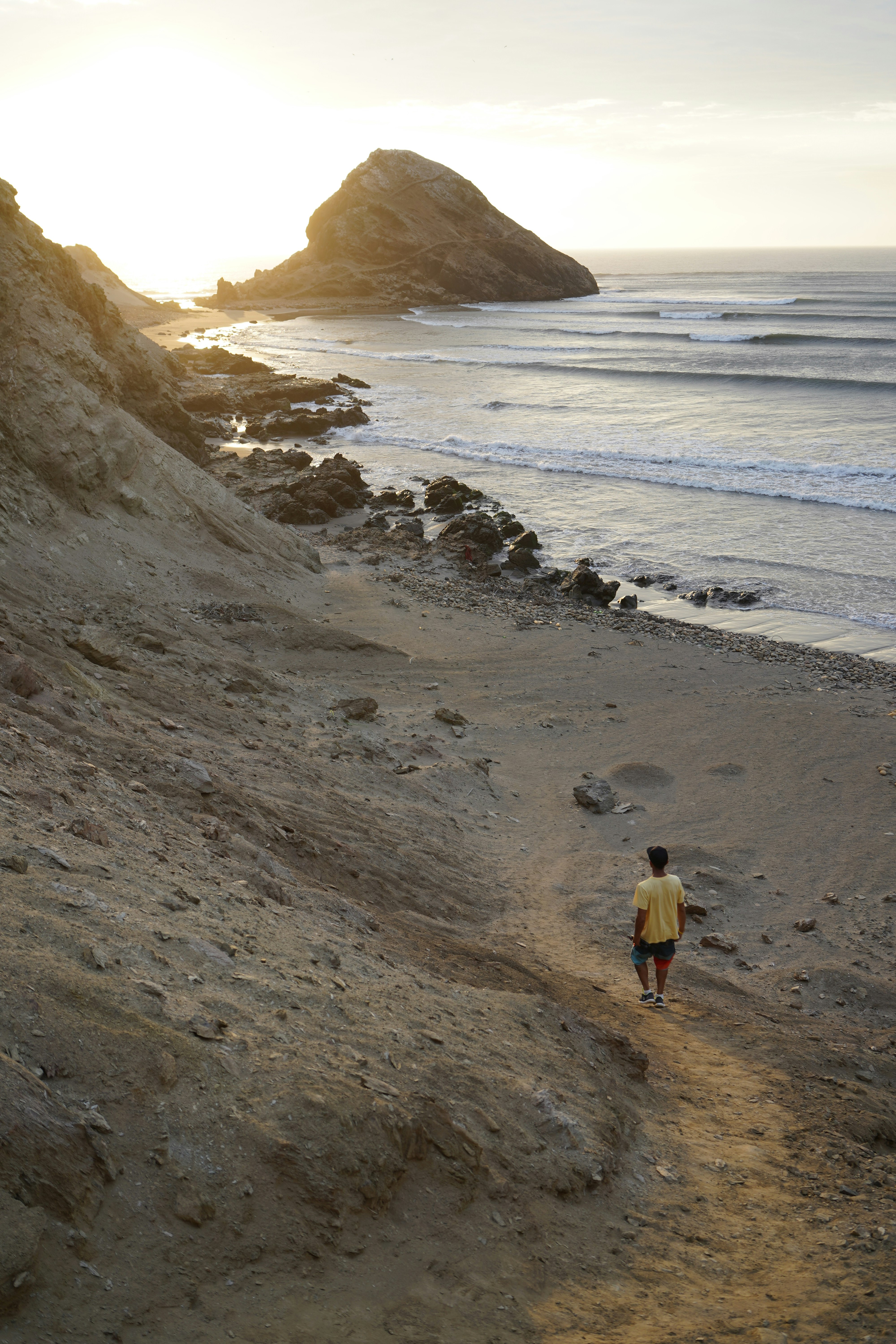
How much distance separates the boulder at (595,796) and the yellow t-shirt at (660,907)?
3.25 m

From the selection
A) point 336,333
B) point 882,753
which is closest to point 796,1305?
point 882,753

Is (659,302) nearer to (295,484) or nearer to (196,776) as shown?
(295,484)

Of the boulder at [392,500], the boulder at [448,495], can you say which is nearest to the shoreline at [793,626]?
the boulder at [392,500]

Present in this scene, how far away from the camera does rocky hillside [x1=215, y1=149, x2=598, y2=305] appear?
92.5m

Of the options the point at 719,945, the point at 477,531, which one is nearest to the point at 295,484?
the point at 477,531

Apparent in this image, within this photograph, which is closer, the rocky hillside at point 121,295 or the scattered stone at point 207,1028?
the scattered stone at point 207,1028

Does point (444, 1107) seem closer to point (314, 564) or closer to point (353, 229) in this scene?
point (314, 564)

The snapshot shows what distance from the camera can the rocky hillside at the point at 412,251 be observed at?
92500mm

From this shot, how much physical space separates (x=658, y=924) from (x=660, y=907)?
125 mm

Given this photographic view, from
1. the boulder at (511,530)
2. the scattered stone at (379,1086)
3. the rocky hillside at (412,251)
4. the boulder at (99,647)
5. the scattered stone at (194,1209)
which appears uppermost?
the rocky hillside at (412,251)

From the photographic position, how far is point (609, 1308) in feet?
11.3

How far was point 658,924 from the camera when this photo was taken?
6.42m

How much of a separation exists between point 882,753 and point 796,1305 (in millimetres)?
Result: 8568

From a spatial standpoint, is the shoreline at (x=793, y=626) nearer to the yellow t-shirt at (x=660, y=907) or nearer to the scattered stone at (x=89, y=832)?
→ the yellow t-shirt at (x=660, y=907)
